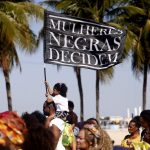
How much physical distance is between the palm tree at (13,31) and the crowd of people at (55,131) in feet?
37.4

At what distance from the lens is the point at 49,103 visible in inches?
291

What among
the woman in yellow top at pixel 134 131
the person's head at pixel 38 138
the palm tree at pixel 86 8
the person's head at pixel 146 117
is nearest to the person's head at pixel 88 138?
the person's head at pixel 146 117

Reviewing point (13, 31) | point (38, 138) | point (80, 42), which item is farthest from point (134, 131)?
point (13, 31)

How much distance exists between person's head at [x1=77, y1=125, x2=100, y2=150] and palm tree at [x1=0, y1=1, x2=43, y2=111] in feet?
52.7

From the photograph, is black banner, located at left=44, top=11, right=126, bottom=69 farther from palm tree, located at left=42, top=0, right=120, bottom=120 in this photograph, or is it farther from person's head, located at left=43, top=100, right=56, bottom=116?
palm tree, located at left=42, top=0, right=120, bottom=120

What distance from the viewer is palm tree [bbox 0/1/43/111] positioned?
2125cm

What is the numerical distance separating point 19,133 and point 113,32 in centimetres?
868

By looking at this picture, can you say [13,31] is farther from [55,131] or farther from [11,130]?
[11,130]

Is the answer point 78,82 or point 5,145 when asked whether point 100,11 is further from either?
point 5,145

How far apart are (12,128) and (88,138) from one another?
1884 mm

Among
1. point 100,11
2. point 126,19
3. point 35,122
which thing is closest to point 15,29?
point 100,11

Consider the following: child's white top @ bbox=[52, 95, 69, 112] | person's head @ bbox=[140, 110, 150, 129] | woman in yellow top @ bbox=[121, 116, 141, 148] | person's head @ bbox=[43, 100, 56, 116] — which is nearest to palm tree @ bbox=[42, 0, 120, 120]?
woman in yellow top @ bbox=[121, 116, 141, 148]

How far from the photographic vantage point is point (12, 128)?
127 inches

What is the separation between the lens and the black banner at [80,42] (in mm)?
11078
